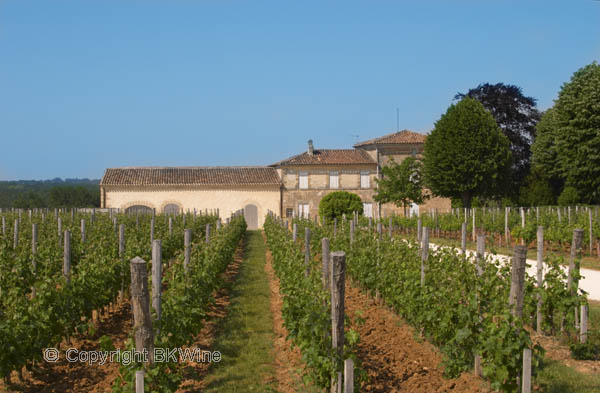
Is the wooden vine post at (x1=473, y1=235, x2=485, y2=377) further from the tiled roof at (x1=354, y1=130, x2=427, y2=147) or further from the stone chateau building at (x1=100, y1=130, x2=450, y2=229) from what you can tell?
the tiled roof at (x1=354, y1=130, x2=427, y2=147)

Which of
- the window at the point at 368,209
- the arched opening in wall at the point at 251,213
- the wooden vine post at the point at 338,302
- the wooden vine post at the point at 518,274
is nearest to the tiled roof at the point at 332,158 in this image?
the window at the point at 368,209

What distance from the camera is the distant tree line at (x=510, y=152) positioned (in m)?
21.4

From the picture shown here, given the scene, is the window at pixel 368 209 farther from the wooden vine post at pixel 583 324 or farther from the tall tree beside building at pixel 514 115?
the wooden vine post at pixel 583 324

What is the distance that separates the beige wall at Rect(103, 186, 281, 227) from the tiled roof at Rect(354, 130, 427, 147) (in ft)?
21.9

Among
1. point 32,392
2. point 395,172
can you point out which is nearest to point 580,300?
point 32,392

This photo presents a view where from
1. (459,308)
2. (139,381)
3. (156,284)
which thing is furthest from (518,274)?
(156,284)

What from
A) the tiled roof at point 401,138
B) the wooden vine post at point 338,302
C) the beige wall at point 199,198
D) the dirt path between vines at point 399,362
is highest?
the tiled roof at point 401,138

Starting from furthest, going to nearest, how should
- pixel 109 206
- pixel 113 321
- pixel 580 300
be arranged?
1. pixel 109 206
2. pixel 113 321
3. pixel 580 300

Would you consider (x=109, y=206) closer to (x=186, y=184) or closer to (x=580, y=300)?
(x=186, y=184)

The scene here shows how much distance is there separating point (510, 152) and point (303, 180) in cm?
1201

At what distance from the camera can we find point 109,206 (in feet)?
105

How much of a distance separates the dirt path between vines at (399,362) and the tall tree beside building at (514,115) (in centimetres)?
2712

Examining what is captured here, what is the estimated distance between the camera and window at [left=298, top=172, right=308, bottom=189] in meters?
33.2

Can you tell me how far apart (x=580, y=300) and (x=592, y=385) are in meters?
1.27
